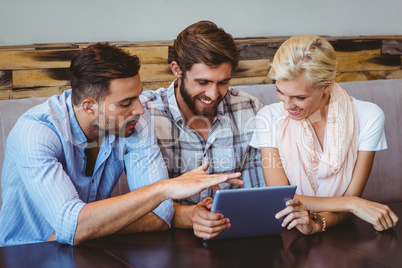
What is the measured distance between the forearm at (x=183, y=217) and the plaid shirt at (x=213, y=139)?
1.25 ft

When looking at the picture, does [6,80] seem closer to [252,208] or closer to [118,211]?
[118,211]

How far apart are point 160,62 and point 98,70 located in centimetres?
92

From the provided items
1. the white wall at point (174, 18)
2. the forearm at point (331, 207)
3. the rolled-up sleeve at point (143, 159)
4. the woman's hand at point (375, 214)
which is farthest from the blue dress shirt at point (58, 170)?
the white wall at point (174, 18)

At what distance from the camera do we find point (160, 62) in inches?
104

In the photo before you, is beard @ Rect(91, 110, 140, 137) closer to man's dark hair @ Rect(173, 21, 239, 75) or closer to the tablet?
man's dark hair @ Rect(173, 21, 239, 75)

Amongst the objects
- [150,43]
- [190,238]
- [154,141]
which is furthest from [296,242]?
[150,43]

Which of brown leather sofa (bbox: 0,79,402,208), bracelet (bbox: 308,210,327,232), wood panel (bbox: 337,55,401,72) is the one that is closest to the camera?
bracelet (bbox: 308,210,327,232)

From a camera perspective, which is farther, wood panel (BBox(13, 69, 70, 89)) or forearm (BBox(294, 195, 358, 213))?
wood panel (BBox(13, 69, 70, 89))

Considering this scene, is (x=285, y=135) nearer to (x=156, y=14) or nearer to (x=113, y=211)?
(x=113, y=211)

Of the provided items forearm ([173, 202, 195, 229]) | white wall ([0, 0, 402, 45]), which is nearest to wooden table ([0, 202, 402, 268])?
forearm ([173, 202, 195, 229])

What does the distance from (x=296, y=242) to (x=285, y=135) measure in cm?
63

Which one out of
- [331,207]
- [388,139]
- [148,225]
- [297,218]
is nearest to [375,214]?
[331,207]

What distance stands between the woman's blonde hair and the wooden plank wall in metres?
0.88

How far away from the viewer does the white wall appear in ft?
8.00
